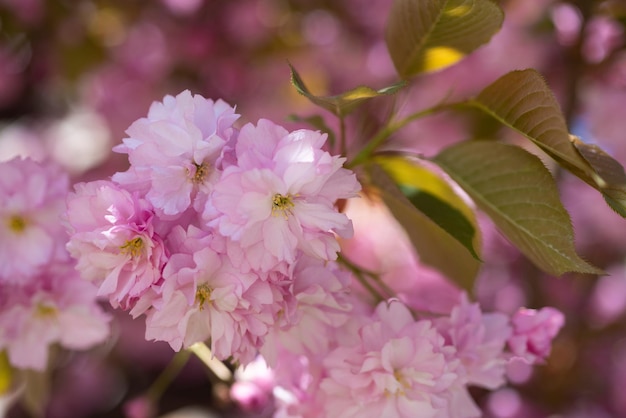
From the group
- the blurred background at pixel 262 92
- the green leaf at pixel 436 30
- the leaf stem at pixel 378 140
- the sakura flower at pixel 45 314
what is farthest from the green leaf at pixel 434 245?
the blurred background at pixel 262 92

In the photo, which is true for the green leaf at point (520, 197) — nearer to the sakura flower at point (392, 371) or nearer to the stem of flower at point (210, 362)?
the sakura flower at point (392, 371)

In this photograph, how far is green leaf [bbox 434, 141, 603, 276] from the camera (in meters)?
0.73

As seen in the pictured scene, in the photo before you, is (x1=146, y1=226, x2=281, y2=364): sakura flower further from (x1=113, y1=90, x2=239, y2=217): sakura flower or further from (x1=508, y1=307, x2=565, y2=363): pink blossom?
(x1=508, y1=307, x2=565, y2=363): pink blossom

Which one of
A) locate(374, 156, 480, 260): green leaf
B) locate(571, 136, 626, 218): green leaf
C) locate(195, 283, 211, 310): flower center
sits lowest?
locate(195, 283, 211, 310): flower center

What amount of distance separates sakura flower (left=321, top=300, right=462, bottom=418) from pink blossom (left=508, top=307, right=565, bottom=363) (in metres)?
0.09

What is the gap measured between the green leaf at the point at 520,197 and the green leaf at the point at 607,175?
5 centimetres

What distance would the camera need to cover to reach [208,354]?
86 centimetres

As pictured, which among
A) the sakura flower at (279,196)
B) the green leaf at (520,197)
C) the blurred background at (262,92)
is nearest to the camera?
the sakura flower at (279,196)

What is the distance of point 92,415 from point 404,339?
1.58m

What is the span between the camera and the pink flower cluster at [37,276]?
0.89m

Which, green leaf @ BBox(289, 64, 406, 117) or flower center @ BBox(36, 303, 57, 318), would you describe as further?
flower center @ BBox(36, 303, 57, 318)

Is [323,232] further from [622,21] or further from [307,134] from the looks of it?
[622,21]

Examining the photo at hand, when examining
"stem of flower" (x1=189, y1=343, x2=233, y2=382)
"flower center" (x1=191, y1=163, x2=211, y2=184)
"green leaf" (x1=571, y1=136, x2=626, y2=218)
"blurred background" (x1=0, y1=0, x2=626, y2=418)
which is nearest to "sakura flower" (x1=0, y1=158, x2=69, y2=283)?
"stem of flower" (x1=189, y1=343, x2=233, y2=382)

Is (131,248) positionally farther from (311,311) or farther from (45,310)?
(45,310)
